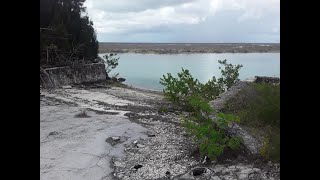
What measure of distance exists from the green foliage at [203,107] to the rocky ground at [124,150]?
28cm

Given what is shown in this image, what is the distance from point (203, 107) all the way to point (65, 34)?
15075 mm

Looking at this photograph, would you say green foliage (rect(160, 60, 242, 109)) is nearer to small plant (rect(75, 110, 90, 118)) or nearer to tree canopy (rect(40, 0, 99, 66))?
small plant (rect(75, 110, 90, 118))

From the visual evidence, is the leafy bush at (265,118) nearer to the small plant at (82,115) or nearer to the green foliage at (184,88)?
the green foliage at (184,88)

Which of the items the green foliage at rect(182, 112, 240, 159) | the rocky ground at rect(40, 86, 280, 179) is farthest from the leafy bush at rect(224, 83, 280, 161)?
the green foliage at rect(182, 112, 240, 159)

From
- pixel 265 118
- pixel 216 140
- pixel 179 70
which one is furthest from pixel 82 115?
pixel 179 70

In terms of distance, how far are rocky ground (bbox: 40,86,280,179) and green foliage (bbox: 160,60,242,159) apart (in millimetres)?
279

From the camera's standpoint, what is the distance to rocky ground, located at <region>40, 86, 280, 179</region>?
5.60 m

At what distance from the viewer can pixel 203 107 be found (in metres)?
6.66

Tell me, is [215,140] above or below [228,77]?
below

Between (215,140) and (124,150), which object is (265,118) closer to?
(215,140)
